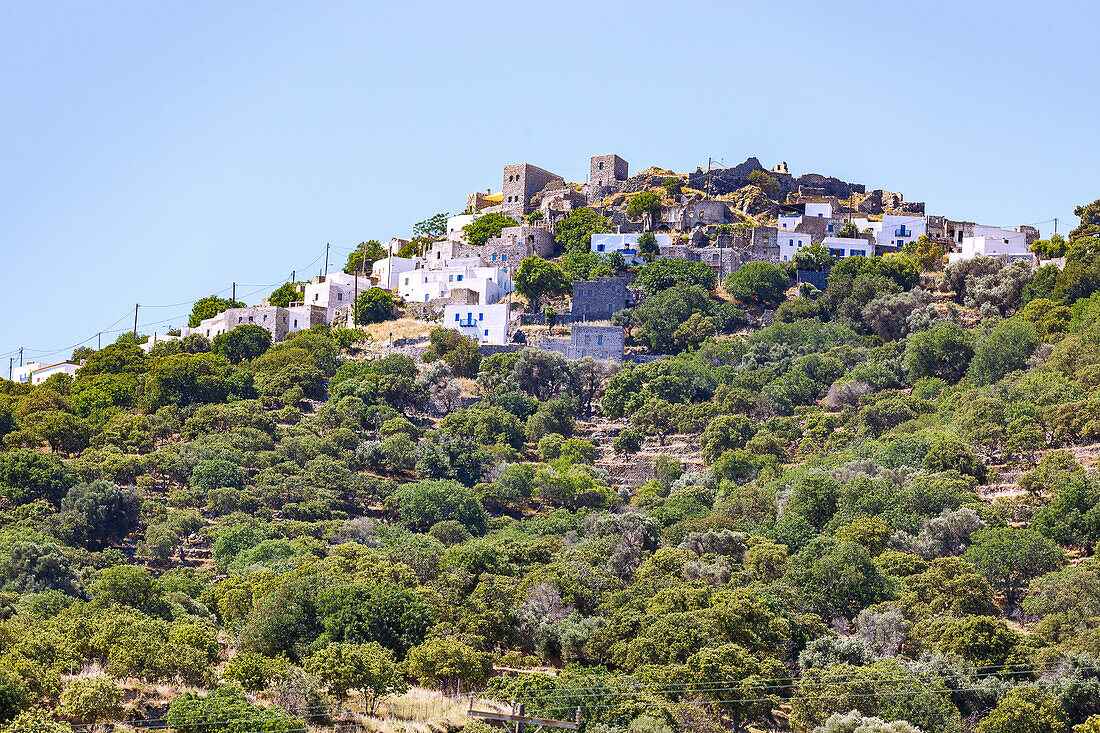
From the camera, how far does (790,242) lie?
311 feet

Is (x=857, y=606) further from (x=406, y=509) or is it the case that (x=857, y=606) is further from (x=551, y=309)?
(x=551, y=309)

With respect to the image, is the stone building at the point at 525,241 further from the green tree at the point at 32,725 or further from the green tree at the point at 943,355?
the green tree at the point at 32,725

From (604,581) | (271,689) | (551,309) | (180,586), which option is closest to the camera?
(271,689)

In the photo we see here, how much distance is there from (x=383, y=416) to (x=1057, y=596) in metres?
40.1

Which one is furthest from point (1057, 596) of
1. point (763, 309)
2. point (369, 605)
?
point (763, 309)

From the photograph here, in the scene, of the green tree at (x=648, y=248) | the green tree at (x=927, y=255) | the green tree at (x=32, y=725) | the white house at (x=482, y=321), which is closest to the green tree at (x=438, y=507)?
the white house at (x=482, y=321)

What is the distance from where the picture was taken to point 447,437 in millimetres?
74625

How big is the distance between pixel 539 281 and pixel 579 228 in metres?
11.3

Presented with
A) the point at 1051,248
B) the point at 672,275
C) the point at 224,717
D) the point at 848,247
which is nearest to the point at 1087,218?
the point at 1051,248

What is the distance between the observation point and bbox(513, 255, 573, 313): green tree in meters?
88.4

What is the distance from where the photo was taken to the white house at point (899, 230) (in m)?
97.5

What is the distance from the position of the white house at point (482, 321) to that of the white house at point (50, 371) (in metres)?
23.2

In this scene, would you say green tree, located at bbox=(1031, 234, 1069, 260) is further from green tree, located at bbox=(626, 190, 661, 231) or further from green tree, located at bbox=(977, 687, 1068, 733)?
green tree, located at bbox=(977, 687, 1068, 733)

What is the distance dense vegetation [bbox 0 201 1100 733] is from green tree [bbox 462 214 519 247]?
5750 mm
